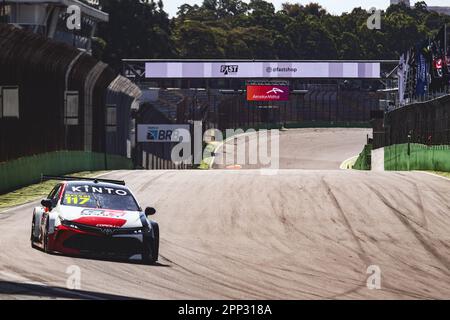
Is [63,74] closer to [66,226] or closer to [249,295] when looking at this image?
[66,226]

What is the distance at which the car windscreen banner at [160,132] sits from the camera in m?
65.6

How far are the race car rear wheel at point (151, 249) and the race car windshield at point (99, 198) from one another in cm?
84

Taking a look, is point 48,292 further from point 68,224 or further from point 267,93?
point 267,93

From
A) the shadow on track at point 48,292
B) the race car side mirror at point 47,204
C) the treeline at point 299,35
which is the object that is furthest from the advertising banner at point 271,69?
the shadow on track at point 48,292

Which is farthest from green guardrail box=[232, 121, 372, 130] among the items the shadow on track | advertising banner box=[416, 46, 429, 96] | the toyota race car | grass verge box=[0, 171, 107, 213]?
the shadow on track

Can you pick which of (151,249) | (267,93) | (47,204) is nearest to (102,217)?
(151,249)

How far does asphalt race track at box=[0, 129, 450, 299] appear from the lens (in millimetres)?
13773

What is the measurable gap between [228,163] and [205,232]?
58515mm

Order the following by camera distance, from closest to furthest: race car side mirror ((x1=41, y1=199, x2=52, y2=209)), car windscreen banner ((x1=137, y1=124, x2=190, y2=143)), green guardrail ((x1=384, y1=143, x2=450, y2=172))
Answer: race car side mirror ((x1=41, y1=199, x2=52, y2=209)) < green guardrail ((x1=384, y1=143, x2=450, y2=172)) < car windscreen banner ((x1=137, y1=124, x2=190, y2=143))

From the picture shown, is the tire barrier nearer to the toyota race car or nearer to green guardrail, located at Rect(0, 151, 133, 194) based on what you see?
green guardrail, located at Rect(0, 151, 133, 194)

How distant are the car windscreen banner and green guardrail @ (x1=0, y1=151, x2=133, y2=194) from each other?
21.4 metres

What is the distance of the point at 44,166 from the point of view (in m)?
32.6

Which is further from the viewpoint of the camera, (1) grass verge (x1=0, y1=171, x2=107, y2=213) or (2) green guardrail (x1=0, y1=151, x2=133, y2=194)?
(2) green guardrail (x1=0, y1=151, x2=133, y2=194)

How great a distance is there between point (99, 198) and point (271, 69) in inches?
3164
